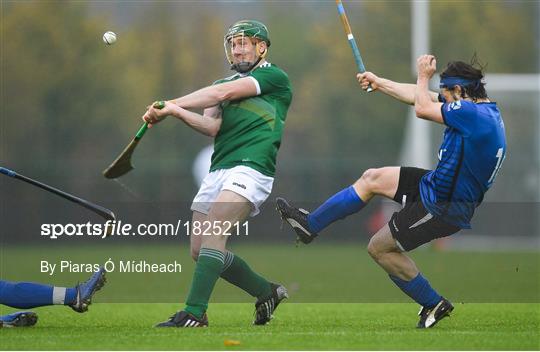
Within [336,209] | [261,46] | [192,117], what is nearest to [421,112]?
[336,209]

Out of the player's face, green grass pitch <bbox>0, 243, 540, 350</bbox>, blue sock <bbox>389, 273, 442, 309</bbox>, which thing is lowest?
green grass pitch <bbox>0, 243, 540, 350</bbox>

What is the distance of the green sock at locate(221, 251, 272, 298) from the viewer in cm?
874

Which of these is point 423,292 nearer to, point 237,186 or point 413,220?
point 413,220

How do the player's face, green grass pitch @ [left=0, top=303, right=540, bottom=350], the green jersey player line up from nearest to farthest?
green grass pitch @ [left=0, top=303, right=540, bottom=350] → the green jersey player → the player's face

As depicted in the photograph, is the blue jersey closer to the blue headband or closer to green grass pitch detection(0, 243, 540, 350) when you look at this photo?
the blue headband

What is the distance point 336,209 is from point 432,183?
0.67 m

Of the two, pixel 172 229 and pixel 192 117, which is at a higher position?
pixel 192 117

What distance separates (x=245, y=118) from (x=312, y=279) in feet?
19.6

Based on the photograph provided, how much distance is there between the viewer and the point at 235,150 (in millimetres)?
8516

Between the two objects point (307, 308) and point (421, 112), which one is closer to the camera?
point (421, 112)

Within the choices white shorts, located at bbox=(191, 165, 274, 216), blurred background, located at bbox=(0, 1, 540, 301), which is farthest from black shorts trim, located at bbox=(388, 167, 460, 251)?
blurred background, located at bbox=(0, 1, 540, 301)

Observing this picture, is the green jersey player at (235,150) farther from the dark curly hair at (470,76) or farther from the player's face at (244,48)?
the dark curly hair at (470,76)

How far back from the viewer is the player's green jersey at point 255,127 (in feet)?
27.9

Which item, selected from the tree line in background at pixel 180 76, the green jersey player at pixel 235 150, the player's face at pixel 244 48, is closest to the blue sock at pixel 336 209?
the green jersey player at pixel 235 150
